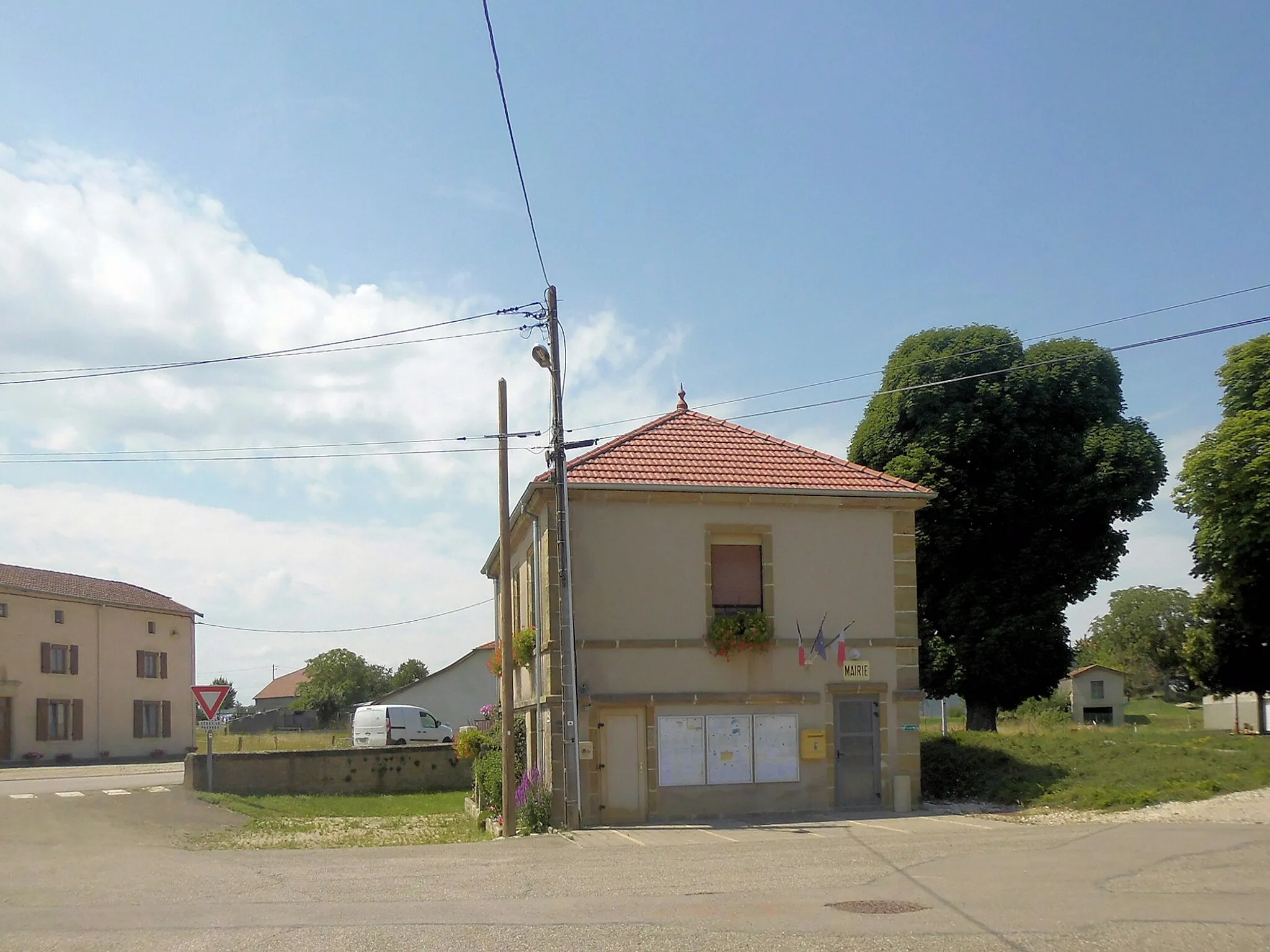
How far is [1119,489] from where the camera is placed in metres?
31.9

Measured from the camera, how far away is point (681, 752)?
19844mm

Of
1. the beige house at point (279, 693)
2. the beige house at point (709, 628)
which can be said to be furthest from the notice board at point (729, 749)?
the beige house at point (279, 693)

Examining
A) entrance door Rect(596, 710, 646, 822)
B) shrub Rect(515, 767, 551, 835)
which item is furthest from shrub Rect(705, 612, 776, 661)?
shrub Rect(515, 767, 551, 835)

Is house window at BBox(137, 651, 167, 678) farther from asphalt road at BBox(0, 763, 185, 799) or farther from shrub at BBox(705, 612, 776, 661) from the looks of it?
shrub at BBox(705, 612, 776, 661)

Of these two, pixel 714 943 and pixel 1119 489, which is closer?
pixel 714 943

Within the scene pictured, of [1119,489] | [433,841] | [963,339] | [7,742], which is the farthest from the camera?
[7,742]

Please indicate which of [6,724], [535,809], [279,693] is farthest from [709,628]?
[279,693]

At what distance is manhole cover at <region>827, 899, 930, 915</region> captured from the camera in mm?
9758

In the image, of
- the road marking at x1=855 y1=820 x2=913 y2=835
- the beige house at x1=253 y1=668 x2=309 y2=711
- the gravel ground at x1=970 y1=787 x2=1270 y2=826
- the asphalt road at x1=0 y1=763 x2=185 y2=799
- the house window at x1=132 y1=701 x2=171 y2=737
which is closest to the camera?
the gravel ground at x1=970 y1=787 x2=1270 y2=826

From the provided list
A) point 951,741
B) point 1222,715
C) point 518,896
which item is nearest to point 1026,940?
point 518,896

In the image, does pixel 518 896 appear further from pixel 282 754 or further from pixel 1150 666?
pixel 1150 666

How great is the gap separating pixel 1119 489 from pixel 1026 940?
25.7m

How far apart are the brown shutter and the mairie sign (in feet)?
6.11

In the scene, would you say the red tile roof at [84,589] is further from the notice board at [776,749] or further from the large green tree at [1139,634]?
the large green tree at [1139,634]
